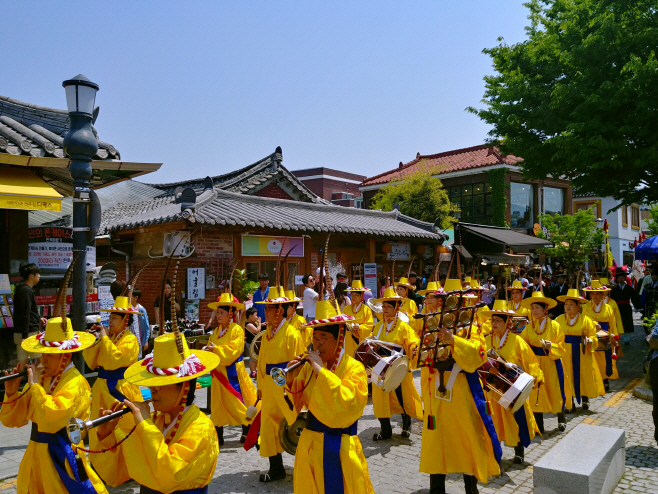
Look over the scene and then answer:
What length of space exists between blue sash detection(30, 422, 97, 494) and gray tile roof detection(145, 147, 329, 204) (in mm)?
15386

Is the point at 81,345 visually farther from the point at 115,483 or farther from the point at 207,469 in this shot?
the point at 207,469

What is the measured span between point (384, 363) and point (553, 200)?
31124 millimetres

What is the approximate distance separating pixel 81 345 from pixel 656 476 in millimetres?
5802

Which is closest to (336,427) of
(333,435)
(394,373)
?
(333,435)

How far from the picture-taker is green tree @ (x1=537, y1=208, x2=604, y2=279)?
2434cm

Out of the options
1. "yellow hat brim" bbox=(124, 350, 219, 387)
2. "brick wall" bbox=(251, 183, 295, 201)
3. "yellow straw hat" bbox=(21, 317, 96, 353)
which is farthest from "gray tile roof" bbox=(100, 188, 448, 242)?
"yellow hat brim" bbox=(124, 350, 219, 387)

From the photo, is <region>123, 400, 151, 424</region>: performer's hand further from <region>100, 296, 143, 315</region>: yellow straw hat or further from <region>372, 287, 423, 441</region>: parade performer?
<region>372, 287, 423, 441</region>: parade performer

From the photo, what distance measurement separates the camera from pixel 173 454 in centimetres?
283

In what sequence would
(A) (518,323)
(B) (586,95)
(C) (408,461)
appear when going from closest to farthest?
(C) (408,461), (A) (518,323), (B) (586,95)

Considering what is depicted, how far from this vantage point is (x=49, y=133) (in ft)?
30.1

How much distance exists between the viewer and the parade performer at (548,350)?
720 centimetres

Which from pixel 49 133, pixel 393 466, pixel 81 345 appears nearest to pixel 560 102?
pixel 393 466

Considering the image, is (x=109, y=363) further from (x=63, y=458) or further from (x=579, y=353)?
(x=579, y=353)

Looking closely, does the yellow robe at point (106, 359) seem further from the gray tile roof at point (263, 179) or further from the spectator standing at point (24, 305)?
the gray tile roof at point (263, 179)
